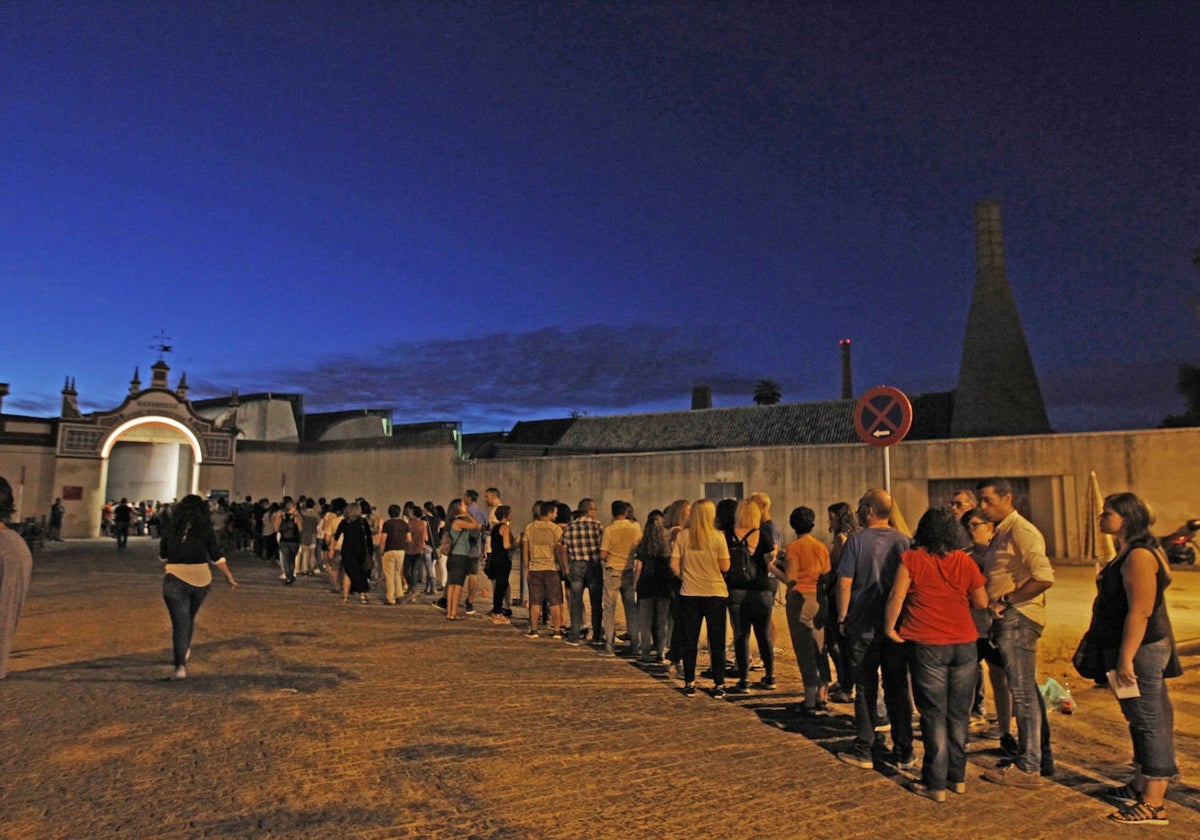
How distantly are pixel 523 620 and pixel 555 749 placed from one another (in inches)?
265

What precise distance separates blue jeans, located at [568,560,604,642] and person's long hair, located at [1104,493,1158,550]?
6186mm

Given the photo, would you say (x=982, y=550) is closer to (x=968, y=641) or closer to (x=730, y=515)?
(x=968, y=641)

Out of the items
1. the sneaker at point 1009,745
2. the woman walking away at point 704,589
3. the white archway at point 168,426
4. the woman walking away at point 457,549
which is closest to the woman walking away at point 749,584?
the woman walking away at point 704,589

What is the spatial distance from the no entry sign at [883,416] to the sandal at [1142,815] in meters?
4.20

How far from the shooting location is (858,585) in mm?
5406

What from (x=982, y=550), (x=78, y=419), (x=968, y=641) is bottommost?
(x=968, y=641)

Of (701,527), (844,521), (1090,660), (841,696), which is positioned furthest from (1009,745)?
(701,527)

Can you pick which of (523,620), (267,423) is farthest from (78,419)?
(523,620)

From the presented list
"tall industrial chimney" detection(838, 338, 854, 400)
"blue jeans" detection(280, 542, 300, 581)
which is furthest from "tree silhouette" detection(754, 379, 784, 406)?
"blue jeans" detection(280, 542, 300, 581)

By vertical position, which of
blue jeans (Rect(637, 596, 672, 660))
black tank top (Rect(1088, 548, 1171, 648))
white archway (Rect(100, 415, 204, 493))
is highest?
white archway (Rect(100, 415, 204, 493))

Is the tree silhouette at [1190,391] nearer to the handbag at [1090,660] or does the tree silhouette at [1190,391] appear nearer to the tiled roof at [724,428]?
the tiled roof at [724,428]

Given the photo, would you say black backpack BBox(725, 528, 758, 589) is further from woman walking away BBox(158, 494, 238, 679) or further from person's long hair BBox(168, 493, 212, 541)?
person's long hair BBox(168, 493, 212, 541)

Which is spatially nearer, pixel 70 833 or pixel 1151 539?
pixel 70 833

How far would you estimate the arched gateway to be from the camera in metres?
29.4
